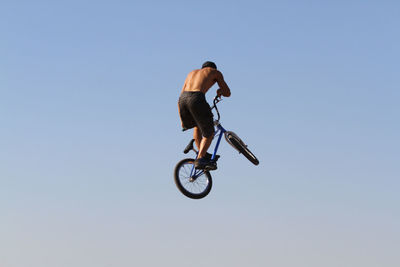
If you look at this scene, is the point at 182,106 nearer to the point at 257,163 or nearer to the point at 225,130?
the point at 225,130

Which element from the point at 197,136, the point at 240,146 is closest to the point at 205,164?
the point at 197,136

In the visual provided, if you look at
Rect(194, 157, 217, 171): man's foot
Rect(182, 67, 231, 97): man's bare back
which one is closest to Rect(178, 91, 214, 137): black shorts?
Rect(182, 67, 231, 97): man's bare back

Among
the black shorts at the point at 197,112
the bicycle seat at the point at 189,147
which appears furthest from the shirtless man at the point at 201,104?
the bicycle seat at the point at 189,147

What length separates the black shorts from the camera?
1511 cm

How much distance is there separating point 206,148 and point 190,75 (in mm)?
1599

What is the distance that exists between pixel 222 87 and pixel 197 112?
0.77 meters

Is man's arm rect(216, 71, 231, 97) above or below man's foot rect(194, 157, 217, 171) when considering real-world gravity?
above

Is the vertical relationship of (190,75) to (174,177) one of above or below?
above

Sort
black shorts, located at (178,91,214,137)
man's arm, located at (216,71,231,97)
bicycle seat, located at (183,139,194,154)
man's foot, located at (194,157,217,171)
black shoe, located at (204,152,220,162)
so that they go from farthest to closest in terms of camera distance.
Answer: bicycle seat, located at (183,139,194,154), black shoe, located at (204,152,220,162), man's foot, located at (194,157,217,171), man's arm, located at (216,71,231,97), black shorts, located at (178,91,214,137)

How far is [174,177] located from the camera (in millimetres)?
15523

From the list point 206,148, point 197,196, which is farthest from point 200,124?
point 197,196

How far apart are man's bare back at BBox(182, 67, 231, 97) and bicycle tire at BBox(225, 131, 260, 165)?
39.5 inches

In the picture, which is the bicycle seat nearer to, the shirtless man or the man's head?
the shirtless man

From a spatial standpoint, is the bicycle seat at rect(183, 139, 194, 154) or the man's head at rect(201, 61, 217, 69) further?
the bicycle seat at rect(183, 139, 194, 154)
